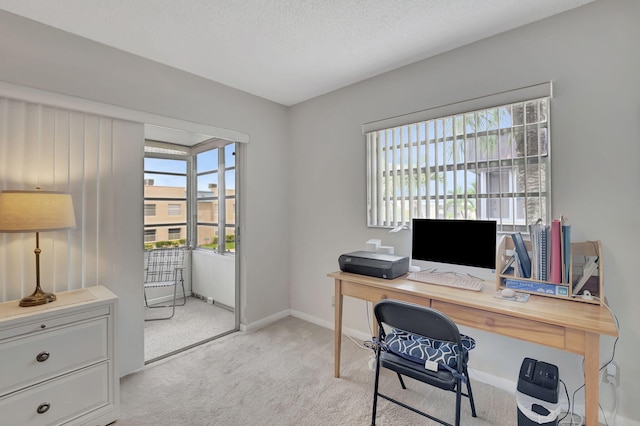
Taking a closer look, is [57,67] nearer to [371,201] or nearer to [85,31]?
[85,31]

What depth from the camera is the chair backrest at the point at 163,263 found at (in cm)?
391

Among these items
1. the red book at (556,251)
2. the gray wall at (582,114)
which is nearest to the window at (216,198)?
the gray wall at (582,114)

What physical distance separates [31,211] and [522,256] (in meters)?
2.83

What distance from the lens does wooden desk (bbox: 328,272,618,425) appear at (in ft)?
4.25

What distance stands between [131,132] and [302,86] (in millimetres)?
1564

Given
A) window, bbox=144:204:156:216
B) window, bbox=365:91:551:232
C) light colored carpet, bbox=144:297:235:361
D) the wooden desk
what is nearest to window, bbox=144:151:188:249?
window, bbox=144:204:156:216

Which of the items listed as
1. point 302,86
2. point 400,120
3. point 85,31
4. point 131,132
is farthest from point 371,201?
point 85,31

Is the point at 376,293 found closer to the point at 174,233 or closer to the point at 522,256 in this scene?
the point at 522,256

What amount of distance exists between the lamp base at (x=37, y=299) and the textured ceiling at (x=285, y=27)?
1696 millimetres

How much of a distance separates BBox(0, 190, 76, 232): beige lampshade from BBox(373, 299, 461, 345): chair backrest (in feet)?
6.28

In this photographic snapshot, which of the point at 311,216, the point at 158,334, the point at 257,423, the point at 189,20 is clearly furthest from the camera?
the point at 311,216

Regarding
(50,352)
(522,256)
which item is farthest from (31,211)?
(522,256)

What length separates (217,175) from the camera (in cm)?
414

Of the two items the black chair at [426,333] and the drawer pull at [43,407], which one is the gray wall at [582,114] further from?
the drawer pull at [43,407]
